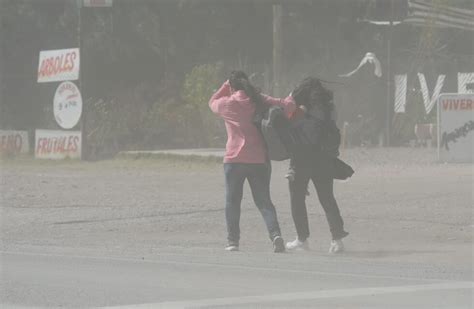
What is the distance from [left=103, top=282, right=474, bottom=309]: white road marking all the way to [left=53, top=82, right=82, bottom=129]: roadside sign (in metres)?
18.0

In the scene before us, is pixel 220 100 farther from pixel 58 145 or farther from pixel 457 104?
pixel 58 145

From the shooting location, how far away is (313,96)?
1214 cm

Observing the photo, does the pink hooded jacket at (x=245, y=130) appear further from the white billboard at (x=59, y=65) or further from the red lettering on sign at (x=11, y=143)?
the red lettering on sign at (x=11, y=143)

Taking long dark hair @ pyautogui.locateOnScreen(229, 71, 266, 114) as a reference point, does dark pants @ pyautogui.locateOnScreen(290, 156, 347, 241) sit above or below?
below

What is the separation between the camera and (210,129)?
28.4 metres

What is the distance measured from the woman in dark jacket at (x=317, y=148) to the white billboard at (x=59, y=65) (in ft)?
49.8

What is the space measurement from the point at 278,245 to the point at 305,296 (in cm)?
304

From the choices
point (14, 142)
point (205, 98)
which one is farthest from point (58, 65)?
point (205, 98)

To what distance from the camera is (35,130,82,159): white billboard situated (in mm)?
26547

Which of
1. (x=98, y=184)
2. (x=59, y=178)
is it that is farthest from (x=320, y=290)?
(x=59, y=178)

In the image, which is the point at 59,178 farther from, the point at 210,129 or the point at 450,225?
the point at 450,225

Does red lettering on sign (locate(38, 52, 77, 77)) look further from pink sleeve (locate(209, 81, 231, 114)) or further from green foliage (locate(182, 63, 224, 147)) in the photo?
pink sleeve (locate(209, 81, 231, 114))

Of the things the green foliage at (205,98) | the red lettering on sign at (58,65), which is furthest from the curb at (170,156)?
the green foliage at (205,98)

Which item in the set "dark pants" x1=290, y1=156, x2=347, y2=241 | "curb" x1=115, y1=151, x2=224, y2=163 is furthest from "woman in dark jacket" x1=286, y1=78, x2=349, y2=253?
"curb" x1=115, y1=151, x2=224, y2=163
